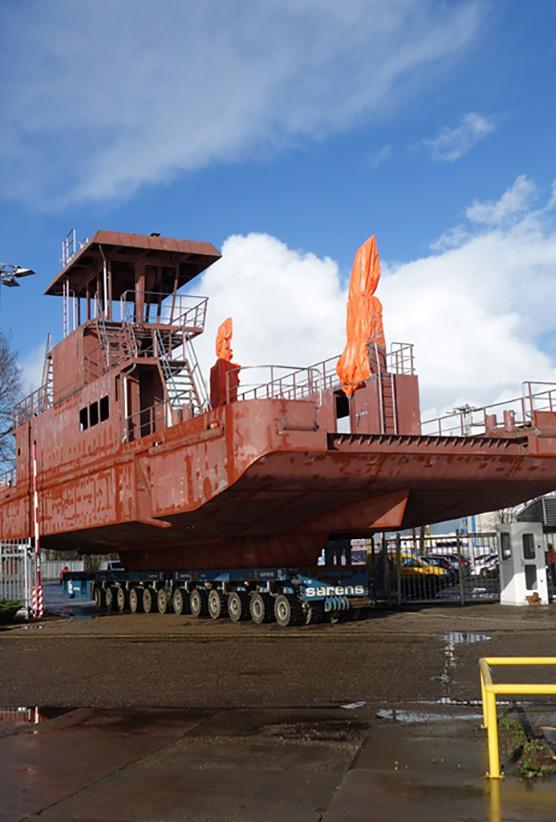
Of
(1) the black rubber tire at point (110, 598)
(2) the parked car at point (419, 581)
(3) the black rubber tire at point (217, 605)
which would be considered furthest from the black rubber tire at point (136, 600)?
(2) the parked car at point (419, 581)

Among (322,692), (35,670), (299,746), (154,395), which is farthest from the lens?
(154,395)

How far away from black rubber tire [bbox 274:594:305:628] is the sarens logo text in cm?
42

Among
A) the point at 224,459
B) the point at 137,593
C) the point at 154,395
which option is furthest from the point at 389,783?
the point at 137,593

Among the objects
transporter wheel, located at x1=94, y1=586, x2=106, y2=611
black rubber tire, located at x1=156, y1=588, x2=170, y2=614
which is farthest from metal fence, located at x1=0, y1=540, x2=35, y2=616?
black rubber tire, located at x1=156, y1=588, x2=170, y2=614

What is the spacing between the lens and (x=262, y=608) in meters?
18.9

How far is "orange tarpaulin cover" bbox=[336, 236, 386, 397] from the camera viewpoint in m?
16.8

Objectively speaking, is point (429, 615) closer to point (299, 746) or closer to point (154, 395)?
point (154, 395)

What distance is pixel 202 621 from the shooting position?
66.8 ft

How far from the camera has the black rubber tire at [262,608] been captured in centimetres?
1889

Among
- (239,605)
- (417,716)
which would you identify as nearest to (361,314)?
(239,605)

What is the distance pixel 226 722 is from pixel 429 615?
12.3 m

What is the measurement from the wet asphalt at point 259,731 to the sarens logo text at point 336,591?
8.29ft

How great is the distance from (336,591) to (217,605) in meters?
3.51

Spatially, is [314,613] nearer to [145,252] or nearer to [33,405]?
[145,252]
